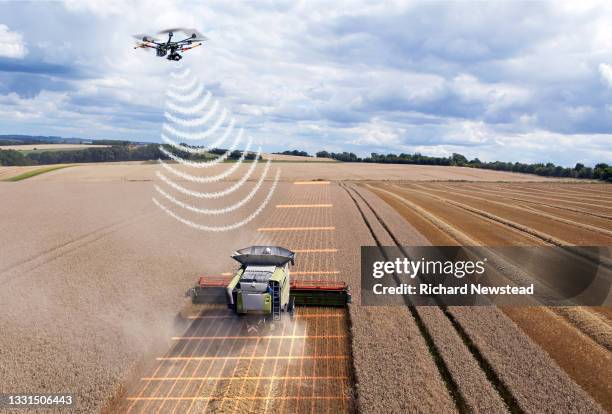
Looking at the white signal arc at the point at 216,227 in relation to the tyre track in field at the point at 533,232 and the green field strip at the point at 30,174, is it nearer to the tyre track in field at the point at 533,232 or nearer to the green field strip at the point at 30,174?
the tyre track in field at the point at 533,232

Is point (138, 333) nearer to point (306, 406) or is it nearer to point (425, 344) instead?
point (306, 406)

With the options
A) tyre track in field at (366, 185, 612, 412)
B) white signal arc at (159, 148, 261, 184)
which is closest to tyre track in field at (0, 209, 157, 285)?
tyre track in field at (366, 185, 612, 412)

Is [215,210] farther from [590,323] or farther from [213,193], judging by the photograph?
[590,323]

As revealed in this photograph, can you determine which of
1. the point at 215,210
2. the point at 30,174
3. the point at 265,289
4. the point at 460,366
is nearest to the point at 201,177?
the point at 30,174

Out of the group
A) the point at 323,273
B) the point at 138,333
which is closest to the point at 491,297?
the point at 323,273

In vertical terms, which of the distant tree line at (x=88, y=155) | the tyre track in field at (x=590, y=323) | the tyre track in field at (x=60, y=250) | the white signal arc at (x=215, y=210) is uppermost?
the distant tree line at (x=88, y=155)

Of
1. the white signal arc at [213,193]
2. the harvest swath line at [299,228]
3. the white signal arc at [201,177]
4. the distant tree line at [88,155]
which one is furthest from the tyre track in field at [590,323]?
the distant tree line at [88,155]

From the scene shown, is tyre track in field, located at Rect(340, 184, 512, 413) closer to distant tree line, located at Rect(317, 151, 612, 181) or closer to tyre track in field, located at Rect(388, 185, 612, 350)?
tyre track in field, located at Rect(388, 185, 612, 350)
